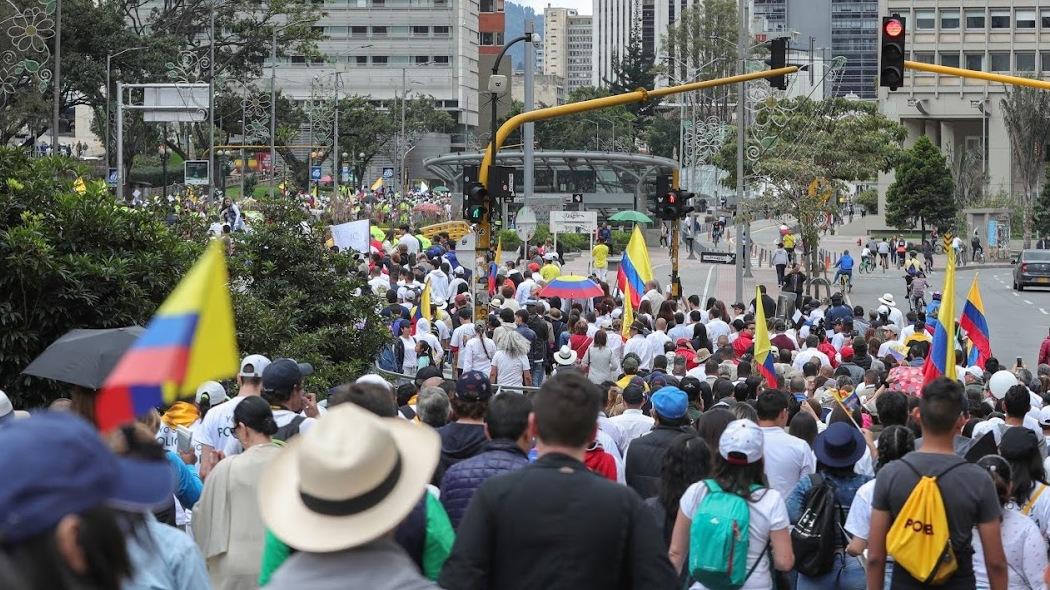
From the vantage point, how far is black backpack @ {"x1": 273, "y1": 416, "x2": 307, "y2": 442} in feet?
24.0

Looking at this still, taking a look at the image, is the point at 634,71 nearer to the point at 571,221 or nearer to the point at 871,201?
the point at 871,201

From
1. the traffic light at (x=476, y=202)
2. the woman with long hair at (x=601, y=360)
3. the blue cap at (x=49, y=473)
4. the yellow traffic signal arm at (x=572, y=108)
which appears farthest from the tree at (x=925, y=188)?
the blue cap at (x=49, y=473)

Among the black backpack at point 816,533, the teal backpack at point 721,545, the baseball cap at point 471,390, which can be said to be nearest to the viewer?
the teal backpack at point 721,545

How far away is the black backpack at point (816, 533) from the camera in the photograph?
23.1ft

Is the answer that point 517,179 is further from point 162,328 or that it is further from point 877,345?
point 162,328

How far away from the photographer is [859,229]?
91.9 metres

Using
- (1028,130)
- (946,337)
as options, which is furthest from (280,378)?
(1028,130)

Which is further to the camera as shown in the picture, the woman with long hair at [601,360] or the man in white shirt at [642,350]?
the man in white shirt at [642,350]

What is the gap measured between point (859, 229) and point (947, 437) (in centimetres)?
8775

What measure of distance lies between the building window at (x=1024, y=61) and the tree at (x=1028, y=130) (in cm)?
1141

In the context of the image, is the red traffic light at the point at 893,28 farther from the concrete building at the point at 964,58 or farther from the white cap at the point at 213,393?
the concrete building at the point at 964,58

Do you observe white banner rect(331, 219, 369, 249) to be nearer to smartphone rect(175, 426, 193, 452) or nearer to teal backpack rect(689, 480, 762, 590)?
smartphone rect(175, 426, 193, 452)

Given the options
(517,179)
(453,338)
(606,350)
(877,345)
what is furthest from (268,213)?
(517,179)

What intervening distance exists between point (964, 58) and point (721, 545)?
91916 mm
